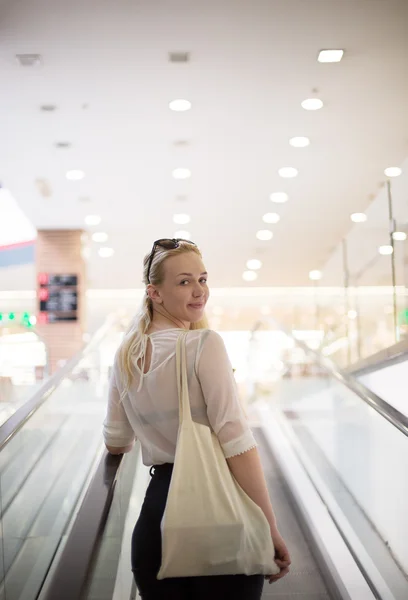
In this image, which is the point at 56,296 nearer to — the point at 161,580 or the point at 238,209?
the point at 238,209

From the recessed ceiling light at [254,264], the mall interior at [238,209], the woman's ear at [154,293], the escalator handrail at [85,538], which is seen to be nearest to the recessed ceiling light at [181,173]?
the mall interior at [238,209]

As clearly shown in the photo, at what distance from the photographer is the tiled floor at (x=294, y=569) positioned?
3512 mm

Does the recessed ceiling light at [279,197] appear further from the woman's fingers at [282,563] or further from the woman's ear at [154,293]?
the woman's fingers at [282,563]

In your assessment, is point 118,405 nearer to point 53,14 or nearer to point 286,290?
point 53,14

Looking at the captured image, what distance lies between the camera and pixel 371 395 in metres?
3.28

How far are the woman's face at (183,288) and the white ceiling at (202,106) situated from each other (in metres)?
3.40

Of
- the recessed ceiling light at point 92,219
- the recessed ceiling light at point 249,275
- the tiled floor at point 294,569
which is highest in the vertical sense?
the recessed ceiling light at point 92,219

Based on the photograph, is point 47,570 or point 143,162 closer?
point 47,570

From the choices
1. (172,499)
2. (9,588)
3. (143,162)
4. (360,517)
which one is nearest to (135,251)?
(143,162)

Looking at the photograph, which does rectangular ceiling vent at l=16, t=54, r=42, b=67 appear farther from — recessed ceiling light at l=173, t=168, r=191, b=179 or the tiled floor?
the tiled floor

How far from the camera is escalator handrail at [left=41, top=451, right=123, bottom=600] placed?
168cm

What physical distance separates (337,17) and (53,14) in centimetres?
199

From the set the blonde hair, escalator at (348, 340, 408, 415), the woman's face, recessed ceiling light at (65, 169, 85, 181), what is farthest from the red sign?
the woman's face

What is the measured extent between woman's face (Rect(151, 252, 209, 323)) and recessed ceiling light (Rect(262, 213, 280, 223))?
9.99 m
